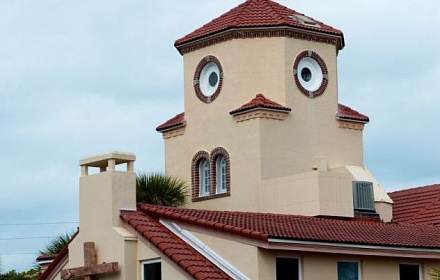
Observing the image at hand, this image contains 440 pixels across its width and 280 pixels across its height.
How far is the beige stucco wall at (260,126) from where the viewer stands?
1374 inches

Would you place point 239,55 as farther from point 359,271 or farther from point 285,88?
point 359,271

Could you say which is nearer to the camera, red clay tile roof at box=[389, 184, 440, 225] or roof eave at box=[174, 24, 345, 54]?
red clay tile roof at box=[389, 184, 440, 225]

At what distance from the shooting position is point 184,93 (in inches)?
1495

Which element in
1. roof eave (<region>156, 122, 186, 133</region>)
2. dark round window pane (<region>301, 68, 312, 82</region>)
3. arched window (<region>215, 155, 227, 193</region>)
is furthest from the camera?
roof eave (<region>156, 122, 186, 133</region>)

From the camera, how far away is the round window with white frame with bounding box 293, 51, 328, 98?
36.2 metres

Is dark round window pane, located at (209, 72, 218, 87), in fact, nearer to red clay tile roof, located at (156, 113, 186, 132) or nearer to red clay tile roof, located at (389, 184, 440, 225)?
red clay tile roof, located at (156, 113, 186, 132)

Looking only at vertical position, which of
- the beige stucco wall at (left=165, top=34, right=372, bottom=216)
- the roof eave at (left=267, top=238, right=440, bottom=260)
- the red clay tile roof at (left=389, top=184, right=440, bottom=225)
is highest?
the beige stucco wall at (left=165, top=34, right=372, bottom=216)

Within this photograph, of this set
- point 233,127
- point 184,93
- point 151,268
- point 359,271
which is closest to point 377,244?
point 359,271

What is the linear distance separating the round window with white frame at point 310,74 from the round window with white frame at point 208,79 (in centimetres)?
244

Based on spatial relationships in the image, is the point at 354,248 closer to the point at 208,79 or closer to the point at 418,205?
the point at 418,205

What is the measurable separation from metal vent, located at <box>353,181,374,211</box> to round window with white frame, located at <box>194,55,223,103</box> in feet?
18.4

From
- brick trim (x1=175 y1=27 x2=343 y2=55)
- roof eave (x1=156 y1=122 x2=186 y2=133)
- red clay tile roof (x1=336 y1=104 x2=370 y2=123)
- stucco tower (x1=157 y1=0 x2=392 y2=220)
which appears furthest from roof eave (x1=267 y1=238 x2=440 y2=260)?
roof eave (x1=156 y1=122 x2=186 y2=133)

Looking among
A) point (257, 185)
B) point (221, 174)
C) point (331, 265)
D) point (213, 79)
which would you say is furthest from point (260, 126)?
point (331, 265)

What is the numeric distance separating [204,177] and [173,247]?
32.4 feet
